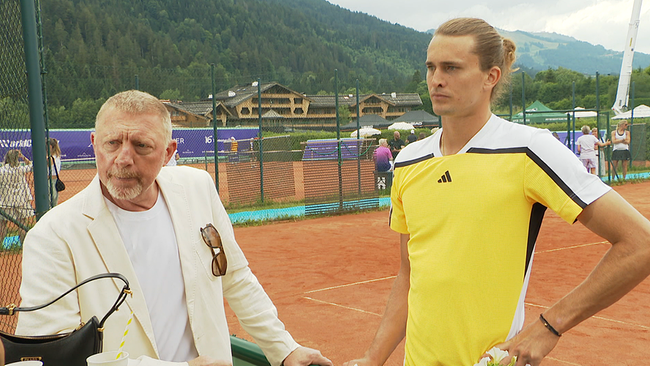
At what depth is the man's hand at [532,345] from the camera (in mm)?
1786

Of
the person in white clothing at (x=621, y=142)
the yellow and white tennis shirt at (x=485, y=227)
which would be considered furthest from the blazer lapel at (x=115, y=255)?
the person in white clothing at (x=621, y=142)

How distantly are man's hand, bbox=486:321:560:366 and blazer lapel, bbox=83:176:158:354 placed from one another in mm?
1132

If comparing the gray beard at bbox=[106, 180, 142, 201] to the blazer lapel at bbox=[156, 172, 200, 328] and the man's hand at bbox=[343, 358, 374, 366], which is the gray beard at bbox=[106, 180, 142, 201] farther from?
the man's hand at bbox=[343, 358, 374, 366]

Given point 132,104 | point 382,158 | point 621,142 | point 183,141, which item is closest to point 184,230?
point 132,104

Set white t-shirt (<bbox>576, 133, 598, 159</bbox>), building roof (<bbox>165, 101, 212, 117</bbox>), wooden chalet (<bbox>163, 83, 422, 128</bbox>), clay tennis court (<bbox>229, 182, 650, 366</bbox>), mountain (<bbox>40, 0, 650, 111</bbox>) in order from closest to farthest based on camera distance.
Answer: clay tennis court (<bbox>229, 182, 650, 366</bbox>)
mountain (<bbox>40, 0, 650, 111</bbox>)
building roof (<bbox>165, 101, 212, 117</bbox>)
wooden chalet (<bbox>163, 83, 422, 128</bbox>)
white t-shirt (<bbox>576, 133, 598, 159</bbox>)

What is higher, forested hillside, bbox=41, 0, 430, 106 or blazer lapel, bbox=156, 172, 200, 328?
forested hillside, bbox=41, 0, 430, 106

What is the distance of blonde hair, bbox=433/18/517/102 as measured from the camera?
2062 millimetres

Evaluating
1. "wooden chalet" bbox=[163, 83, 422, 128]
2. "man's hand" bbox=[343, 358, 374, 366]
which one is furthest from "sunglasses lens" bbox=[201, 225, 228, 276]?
"wooden chalet" bbox=[163, 83, 422, 128]

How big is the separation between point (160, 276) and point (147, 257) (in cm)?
8

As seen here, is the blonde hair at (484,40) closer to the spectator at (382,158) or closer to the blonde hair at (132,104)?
A: the blonde hair at (132,104)

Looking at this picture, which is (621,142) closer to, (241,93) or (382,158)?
(382,158)

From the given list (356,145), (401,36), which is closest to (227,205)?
(356,145)

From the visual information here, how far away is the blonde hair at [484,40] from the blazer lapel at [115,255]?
1274 mm

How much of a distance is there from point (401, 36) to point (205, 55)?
136203 mm
